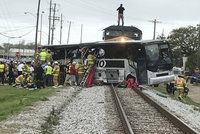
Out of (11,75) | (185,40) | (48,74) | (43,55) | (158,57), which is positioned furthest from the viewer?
(185,40)

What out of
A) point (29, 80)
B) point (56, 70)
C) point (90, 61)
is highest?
point (90, 61)

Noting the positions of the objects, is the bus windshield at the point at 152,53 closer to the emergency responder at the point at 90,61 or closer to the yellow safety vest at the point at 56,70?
the emergency responder at the point at 90,61

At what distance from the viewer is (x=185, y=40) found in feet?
430

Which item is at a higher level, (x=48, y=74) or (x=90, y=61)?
(x=90, y=61)

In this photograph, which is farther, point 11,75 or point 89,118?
point 11,75

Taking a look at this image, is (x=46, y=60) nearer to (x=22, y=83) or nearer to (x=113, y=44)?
(x=22, y=83)

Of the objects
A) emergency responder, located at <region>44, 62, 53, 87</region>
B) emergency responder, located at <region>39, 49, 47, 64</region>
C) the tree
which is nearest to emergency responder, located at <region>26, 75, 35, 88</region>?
emergency responder, located at <region>44, 62, 53, 87</region>

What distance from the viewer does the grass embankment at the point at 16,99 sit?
17447 millimetres

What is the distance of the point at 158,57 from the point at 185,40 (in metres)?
100

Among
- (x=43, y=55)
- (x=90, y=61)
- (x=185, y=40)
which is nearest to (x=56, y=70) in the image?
(x=43, y=55)

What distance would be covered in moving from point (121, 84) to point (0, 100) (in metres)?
10.8

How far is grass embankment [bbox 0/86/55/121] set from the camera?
17.4 metres

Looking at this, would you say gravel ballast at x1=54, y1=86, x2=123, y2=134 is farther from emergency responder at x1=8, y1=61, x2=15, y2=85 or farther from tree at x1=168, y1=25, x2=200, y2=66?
tree at x1=168, y1=25, x2=200, y2=66

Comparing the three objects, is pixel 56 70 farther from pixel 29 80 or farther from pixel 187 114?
pixel 187 114
